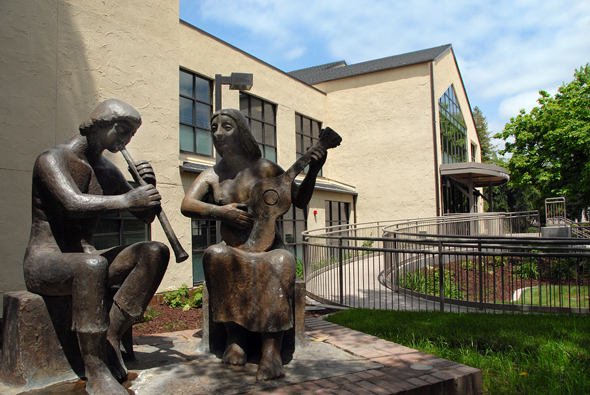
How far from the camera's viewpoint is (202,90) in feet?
40.1

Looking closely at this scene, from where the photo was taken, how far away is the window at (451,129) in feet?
70.3

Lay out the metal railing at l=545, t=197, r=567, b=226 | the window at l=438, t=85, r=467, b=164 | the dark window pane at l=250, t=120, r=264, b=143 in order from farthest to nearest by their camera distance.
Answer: the metal railing at l=545, t=197, r=567, b=226 < the window at l=438, t=85, r=467, b=164 < the dark window pane at l=250, t=120, r=264, b=143

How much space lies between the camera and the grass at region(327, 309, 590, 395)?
3.33 meters

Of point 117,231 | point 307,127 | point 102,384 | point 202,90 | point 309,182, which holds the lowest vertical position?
point 102,384

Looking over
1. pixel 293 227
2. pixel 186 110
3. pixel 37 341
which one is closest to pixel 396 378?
pixel 37 341

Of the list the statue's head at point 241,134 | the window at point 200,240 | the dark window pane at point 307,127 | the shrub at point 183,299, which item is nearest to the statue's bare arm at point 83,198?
the statue's head at point 241,134

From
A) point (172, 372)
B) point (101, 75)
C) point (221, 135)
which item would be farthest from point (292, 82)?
point (172, 372)

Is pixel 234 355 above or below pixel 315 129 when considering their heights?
below

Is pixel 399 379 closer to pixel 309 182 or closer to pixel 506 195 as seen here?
pixel 309 182

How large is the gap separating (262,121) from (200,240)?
5.79 m

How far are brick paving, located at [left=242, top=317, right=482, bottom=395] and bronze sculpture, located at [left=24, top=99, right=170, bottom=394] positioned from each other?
104cm

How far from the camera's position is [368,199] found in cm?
2009

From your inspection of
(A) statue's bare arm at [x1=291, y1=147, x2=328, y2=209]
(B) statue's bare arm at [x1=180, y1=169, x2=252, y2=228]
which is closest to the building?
(B) statue's bare arm at [x1=180, y1=169, x2=252, y2=228]

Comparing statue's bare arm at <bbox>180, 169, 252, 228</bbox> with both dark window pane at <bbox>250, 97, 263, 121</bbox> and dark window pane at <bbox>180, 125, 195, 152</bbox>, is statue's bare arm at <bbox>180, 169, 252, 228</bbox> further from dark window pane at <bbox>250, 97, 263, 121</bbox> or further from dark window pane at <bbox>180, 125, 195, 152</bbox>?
dark window pane at <bbox>250, 97, 263, 121</bbox>
